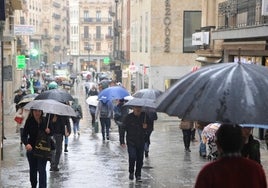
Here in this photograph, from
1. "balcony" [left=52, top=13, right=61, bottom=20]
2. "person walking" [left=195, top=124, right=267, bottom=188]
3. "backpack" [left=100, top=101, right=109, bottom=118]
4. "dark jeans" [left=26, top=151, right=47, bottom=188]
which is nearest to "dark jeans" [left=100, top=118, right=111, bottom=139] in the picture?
"backpack" [left=100, top=101, right=109, bottom=118]

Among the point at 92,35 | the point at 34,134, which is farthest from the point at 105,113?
the point at 92,35

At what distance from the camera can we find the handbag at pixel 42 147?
8.90m

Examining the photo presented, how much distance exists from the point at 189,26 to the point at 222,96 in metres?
26.5

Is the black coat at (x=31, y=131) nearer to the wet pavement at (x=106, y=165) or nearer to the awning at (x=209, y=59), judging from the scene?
the wet pavement at (x=106, y=165)

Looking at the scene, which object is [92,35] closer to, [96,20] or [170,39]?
[96,20]

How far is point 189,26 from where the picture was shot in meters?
31.2

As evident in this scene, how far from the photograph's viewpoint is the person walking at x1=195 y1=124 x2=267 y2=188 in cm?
431

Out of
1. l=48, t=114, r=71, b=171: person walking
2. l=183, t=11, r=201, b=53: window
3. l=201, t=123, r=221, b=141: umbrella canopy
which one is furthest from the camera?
l=183, t=11, r=201, b=53: window

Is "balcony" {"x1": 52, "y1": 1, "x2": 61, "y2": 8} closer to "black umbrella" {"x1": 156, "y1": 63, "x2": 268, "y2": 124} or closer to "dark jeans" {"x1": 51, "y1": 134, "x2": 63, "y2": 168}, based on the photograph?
"dark jeans" {"x1": 51, "y1": 134, "x2": 63, "y2": 168}

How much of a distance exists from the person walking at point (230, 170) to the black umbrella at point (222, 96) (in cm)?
49

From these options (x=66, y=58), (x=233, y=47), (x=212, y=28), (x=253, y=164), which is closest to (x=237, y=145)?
(x=253, y=164)

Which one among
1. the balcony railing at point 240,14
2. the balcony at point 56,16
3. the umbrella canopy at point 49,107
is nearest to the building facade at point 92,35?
the balcony at point 56,16

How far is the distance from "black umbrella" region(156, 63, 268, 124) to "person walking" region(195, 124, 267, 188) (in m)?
0.49

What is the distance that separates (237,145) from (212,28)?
66.5ft
